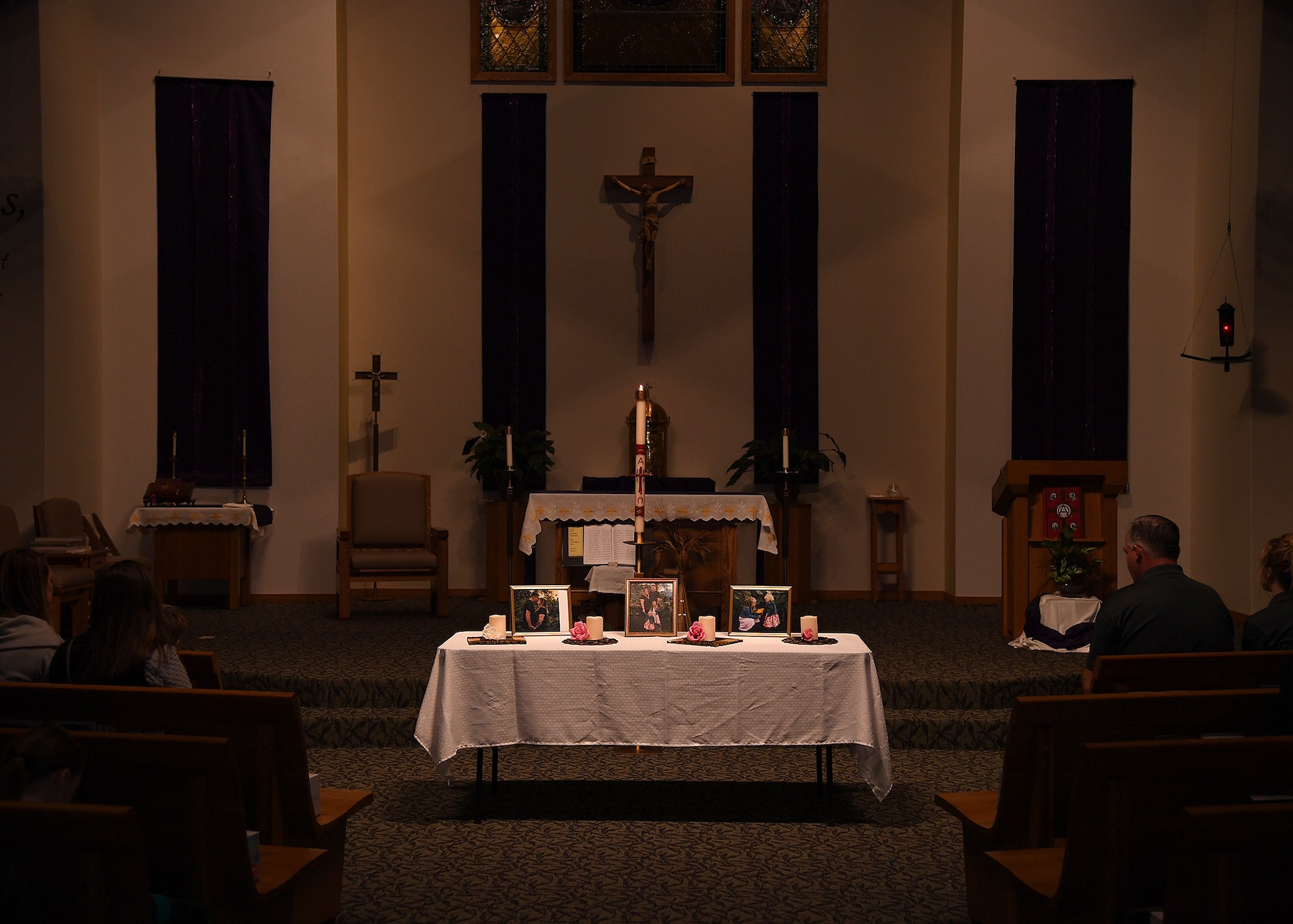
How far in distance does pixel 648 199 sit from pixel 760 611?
515 cm

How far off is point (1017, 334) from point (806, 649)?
5316 millimetres

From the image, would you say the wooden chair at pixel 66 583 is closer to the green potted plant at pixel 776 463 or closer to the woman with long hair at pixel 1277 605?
the green potted plant at pixel 776 463

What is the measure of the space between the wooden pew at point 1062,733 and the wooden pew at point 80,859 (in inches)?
77.9

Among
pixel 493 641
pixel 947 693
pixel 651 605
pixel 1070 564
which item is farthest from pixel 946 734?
pixel 493 641

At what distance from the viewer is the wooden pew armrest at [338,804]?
3.06 m

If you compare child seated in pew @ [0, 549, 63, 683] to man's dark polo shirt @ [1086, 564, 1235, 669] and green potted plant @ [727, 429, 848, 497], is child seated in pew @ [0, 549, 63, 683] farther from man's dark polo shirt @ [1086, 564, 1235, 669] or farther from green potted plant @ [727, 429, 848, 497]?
green potted plant @ [727, 429, 848, 497]

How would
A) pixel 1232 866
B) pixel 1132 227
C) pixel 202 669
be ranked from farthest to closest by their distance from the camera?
pixel 1132 227 → pixel 202 669 → pixel 1232 866

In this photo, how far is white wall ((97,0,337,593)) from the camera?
27.7 ft

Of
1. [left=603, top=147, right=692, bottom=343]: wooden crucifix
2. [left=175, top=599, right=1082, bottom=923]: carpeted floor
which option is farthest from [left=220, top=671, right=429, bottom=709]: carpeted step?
[left=603, top=147, right=692, bottom=343]: wooden crucifix

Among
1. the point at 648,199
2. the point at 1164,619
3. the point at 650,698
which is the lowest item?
the point at 650,698

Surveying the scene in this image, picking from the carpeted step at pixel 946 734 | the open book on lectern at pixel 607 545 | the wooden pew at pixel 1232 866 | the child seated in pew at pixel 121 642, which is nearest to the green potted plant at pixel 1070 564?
the carpeted step at pixel 946 734

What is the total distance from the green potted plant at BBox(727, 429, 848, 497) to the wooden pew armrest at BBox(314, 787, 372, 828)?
17.1 ft

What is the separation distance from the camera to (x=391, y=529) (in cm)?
784

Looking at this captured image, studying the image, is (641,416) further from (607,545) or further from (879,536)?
(879,536)
